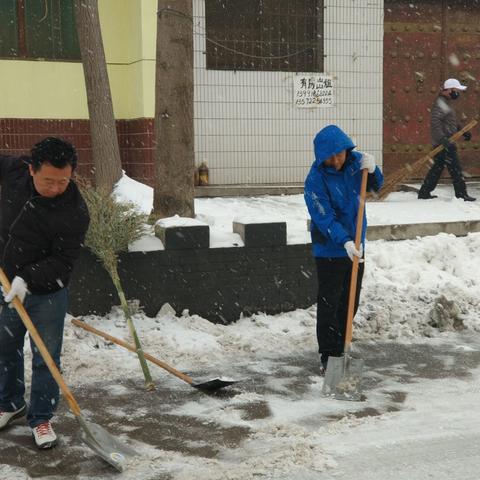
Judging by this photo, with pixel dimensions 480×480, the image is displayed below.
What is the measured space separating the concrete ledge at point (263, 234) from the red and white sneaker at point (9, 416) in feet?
9.11

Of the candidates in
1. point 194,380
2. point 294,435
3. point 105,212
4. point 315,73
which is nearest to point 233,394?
point 194,380

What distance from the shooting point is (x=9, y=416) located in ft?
15.8

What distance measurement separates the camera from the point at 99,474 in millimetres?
4137

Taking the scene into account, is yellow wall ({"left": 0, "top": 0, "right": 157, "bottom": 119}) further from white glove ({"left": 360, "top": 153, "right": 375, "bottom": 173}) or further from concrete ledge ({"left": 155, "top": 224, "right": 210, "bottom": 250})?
white glove ({"left": 360, "top": 153, "right": 375, "bottom": 173})

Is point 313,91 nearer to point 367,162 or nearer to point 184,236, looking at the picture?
point 184,236

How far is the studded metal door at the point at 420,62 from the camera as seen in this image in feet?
42.6

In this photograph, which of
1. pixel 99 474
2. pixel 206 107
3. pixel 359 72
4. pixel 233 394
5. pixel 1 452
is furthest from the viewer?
pixel 359 72

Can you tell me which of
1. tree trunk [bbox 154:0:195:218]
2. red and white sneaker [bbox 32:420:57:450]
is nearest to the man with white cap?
tree trunk [bbox 154:0:195:218]

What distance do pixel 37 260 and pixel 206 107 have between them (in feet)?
24.7

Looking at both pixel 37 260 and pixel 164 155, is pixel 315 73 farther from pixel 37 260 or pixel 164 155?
pixel 37 260

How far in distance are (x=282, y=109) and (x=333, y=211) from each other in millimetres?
6696

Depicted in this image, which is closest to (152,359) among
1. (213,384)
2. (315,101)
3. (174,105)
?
(213,384)

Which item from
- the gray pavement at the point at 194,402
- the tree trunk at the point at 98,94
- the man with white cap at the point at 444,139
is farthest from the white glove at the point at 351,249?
the man with white cap at the point at 444,139

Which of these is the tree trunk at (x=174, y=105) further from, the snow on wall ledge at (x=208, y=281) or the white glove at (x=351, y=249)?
the white glove at (x=351, y=249)
